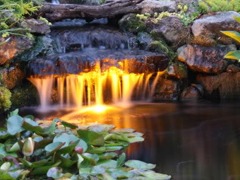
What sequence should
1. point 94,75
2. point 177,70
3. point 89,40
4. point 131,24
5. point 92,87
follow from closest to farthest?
point 94,75 < point 92,87 < point 177,70 < point 89,40 < point 131,24

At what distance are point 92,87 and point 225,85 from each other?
2263 mm

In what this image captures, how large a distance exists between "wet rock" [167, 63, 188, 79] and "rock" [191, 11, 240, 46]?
477 mm

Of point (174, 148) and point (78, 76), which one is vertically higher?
point (78, 76)

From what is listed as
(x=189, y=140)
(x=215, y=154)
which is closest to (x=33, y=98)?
(x=189, y=140)

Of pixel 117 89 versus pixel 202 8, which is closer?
pixel 117 89

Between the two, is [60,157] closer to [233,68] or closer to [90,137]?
[90,137]

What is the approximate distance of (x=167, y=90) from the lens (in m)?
6.98

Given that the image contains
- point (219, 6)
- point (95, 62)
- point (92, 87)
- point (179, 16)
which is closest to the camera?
point (95, 62)

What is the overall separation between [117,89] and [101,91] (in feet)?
0.91

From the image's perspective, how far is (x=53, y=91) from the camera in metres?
6.54

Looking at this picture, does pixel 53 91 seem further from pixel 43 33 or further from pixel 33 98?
pixel 43 33

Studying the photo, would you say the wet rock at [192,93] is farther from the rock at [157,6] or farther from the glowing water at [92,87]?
the rock at [157,6]

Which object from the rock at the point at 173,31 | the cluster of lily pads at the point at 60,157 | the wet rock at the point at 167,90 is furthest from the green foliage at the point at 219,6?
the cluster of lily pads at the point at 60,157

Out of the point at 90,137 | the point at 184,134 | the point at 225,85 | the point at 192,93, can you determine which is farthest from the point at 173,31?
the point at 90,137
